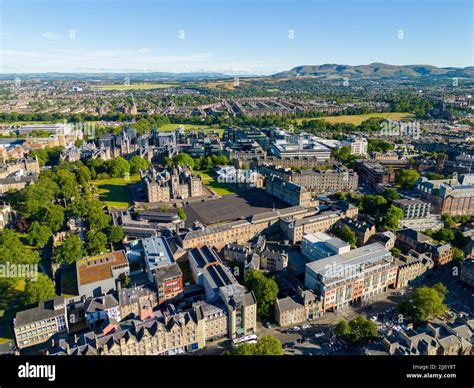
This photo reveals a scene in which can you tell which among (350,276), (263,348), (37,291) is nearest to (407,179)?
(350,276)

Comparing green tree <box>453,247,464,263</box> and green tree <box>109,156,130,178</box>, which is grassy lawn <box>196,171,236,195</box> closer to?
green tree <box>109,156,130,178</box>

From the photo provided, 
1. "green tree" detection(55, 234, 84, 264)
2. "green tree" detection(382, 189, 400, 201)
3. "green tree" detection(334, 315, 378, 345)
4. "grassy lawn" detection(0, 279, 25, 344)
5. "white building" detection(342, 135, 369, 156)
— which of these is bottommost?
"grassy lawn" detection(0, 279, 25, 344)

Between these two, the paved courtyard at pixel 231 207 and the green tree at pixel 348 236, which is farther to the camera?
the paved courtyard at pixel 231 207

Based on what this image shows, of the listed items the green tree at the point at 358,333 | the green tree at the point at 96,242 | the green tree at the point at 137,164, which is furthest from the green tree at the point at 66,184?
the green tree at the point at 358,333

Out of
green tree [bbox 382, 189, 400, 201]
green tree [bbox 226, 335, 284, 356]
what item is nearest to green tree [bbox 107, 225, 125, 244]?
Result: green tree [bbox 226, 335, 284, 356]

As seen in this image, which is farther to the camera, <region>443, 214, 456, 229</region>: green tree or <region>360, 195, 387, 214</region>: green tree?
<region>360, 195, 387, 214</region>: green tree

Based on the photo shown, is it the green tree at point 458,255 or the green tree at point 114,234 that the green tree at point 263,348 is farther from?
the green tree at point 458,255

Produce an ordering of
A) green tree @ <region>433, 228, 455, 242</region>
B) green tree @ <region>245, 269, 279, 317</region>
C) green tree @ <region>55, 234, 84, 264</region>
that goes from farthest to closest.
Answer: green tree @ <region>433, 228, 455, 242</region> → green tree @ <region>55, 234, 84, 264</region> → green tree @ <region>245, 269, 279, 317</region>
